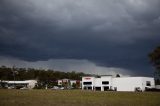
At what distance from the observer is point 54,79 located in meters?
196

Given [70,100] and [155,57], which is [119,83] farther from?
[70,100]

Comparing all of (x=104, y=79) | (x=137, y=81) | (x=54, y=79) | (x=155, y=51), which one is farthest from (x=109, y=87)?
(x=155, y=51)

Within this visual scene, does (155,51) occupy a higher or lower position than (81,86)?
higher

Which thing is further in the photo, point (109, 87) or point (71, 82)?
point (71, 82)

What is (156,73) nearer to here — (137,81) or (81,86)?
(137,81)

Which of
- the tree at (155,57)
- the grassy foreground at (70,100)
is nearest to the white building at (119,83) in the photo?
the tree at (155,57)

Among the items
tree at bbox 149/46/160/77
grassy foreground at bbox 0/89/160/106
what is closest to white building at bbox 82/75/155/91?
tree at bbox 149/46/160/77

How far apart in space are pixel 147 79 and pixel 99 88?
27.6 m

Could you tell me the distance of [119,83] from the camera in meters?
157

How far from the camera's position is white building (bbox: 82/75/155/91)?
14875cm

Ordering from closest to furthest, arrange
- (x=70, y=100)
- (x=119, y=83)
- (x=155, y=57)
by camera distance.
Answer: (x=70, y=100)
(x=155, y=57)
(x=119, y=83)

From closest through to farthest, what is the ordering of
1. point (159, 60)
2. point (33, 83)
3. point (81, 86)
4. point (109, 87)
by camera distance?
point (159, 60) < point (109, 87) < point (81, 86) < point (33, 83)

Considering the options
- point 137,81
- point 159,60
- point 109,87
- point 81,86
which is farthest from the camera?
point 81,86

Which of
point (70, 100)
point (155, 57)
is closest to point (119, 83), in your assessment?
point (155, 57)
